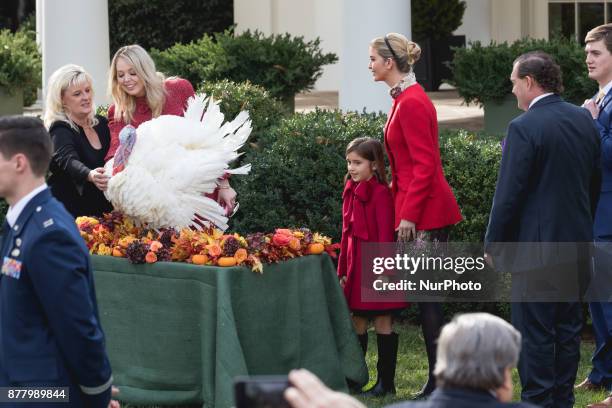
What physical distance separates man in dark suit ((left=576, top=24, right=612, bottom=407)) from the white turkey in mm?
1948

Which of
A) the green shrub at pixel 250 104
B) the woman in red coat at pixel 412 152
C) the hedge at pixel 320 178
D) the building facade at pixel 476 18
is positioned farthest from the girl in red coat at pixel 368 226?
the building facade at pixel 476 18

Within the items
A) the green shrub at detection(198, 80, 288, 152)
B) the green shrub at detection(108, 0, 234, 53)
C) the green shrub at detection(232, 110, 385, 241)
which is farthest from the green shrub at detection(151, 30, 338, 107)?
the green shrub at detection(108, 0, 234, 53)

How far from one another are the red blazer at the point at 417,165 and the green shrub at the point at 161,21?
616 inches

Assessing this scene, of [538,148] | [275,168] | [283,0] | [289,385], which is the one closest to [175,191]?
[538,148]

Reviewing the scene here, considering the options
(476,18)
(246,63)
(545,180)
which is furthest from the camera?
(476,18)

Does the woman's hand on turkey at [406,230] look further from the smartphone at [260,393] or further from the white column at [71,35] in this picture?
the white column at [71,35]

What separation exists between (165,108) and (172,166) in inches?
39.3

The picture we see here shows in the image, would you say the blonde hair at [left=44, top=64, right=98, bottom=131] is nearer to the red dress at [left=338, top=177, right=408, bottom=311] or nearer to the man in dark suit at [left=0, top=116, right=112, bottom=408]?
the red dress at [left=338, top=177, right=408, bottom=311]

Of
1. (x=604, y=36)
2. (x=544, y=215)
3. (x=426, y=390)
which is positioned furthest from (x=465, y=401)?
(x=604, y=36)

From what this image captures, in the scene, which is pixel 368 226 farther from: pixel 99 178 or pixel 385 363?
pixel 99 178

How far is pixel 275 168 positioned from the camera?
816 centimetres

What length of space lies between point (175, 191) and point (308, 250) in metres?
0.83

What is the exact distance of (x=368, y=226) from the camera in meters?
6.37

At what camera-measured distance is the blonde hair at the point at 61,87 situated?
6.35 m
